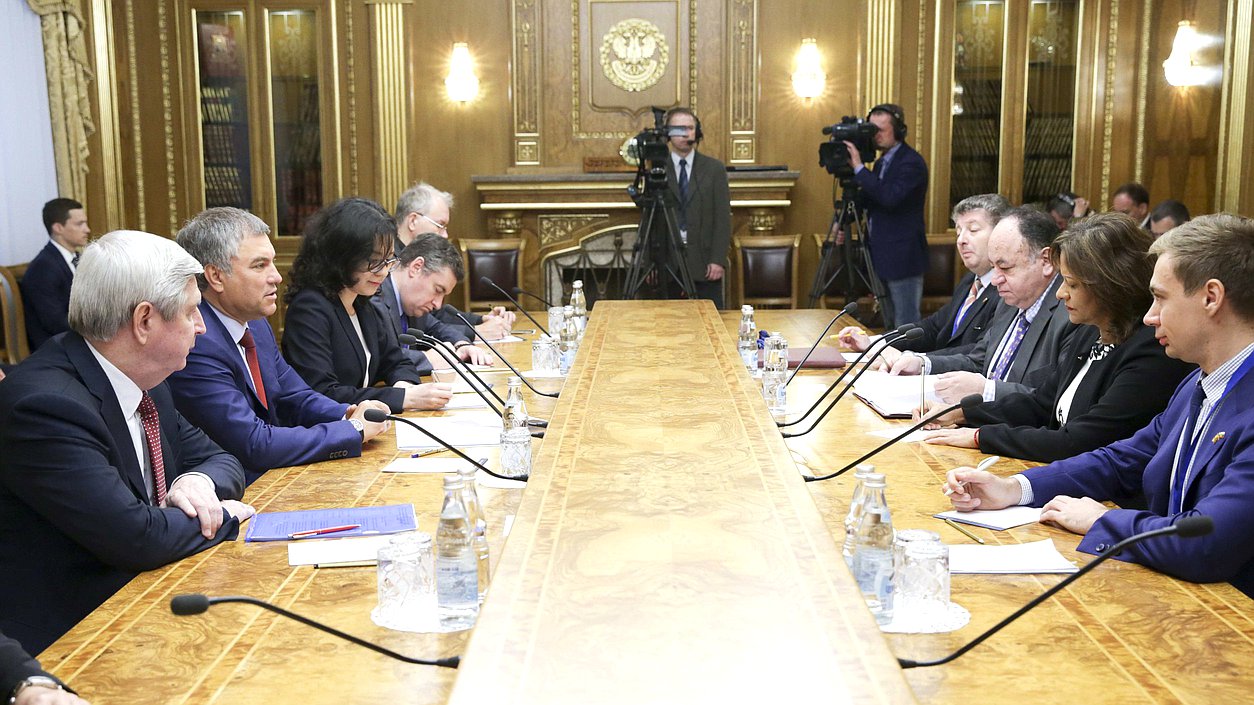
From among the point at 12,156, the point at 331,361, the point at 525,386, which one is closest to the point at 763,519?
the point at 525,386

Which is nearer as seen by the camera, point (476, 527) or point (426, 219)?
point (476, 527)

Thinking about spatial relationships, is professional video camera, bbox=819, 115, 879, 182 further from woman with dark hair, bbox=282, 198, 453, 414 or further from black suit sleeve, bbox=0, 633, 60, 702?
black suit sleeve, bbox=0, 633, 60, 702

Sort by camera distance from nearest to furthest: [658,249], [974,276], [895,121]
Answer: [974,276] → [658,249] → [895,121]

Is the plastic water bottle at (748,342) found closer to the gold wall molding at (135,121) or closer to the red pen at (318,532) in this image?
the red pen at (318,532)

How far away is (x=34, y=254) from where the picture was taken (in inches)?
279

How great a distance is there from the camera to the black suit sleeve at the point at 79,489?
1.92m

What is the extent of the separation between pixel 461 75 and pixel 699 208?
91.6 inches

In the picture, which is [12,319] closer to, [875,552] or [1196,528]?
[875,552]

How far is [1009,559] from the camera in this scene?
1.92 meters

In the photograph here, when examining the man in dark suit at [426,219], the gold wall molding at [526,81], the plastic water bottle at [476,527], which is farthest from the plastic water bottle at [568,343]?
the gold wall molding at [526,81]

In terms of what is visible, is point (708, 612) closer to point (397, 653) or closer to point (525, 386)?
point (397, 653)

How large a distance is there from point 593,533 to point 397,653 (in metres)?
0.30

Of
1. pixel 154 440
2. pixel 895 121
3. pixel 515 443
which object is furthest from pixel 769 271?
pixel 154 440

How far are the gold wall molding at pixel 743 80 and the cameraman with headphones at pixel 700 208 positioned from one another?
144cm
